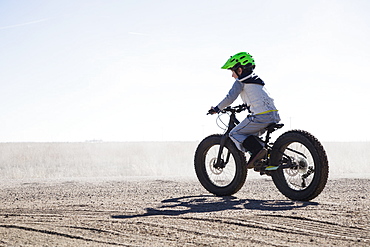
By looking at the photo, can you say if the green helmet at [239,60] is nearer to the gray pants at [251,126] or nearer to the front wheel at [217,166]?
the gray pants at [251,126]

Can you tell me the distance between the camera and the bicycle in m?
6.25

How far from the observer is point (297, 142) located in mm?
6520

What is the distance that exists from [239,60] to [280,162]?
170 cm

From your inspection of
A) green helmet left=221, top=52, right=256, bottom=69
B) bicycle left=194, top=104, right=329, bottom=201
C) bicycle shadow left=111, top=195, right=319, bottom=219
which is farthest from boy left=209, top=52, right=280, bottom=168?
bicycle shadow left=111, top=195, right=319, bottom=219

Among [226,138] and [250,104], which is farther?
[226,138]

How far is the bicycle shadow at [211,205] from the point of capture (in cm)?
534

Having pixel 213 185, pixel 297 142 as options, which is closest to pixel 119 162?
pixel 213 185

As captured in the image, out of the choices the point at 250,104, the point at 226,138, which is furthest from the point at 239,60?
the point at 226,138

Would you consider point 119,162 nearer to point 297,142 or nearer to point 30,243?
point 297,142

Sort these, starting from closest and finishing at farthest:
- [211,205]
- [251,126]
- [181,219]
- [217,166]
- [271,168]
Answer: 1. [181,219]
2. [211,205]
3. [271,168]
4. [251,126]
5. [217,166]

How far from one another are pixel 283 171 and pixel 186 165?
36.7 feet

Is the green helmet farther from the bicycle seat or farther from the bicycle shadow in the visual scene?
the bicycle shadow

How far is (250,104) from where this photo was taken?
22.2 ft

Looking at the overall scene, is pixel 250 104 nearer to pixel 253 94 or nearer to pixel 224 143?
pixel 253 94
